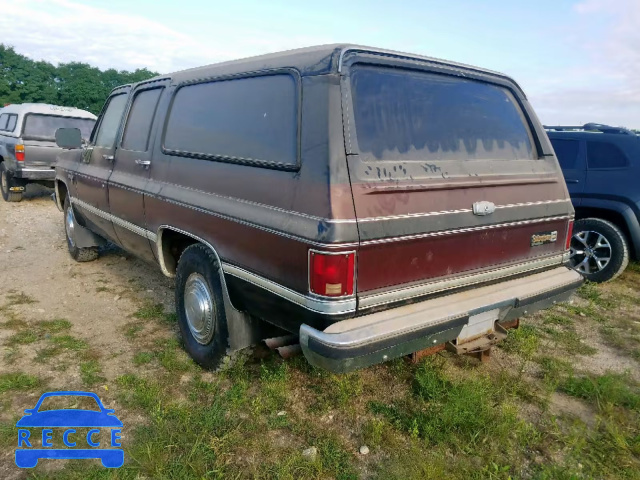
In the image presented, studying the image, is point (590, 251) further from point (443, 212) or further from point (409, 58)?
point (409, 58)

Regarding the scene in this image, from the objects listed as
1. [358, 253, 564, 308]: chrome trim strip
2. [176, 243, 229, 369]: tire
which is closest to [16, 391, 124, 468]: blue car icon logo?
[176, 243, 229, 369]: tire

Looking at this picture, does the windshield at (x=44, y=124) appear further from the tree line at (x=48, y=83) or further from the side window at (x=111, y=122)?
the tree line at (x=48, y=83)

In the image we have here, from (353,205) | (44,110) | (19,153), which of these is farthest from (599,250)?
(44,110)

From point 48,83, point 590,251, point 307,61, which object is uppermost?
point 48,83

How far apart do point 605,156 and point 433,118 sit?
12.5 ft

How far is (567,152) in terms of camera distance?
5914mm

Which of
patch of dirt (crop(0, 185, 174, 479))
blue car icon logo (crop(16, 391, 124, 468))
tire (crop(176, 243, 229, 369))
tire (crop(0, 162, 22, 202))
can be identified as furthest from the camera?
tire (crop(0, 162, 22, 202))

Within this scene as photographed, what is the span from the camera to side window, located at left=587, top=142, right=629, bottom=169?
5.50 metres

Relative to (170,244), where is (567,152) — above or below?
above

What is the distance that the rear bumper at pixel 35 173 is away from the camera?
31.3ft

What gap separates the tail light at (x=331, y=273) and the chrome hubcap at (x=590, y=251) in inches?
174

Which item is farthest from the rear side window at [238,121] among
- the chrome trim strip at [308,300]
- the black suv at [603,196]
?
the black suv at [603,196]

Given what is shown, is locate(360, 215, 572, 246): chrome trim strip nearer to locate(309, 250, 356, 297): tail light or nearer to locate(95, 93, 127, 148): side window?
locate(309, 250, 356, 297): tail light

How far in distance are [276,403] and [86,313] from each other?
95.8 inches
